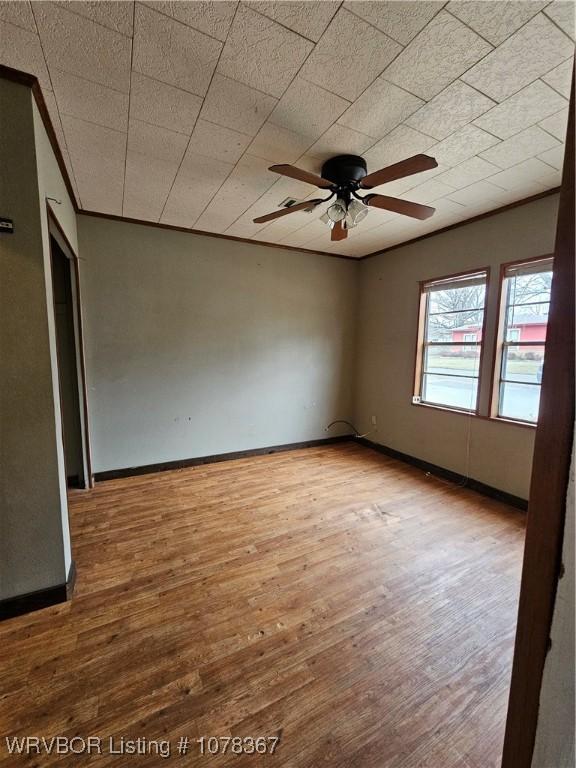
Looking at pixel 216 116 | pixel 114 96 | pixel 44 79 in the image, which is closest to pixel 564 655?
pixel 216 116

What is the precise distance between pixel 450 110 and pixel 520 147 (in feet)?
2.35

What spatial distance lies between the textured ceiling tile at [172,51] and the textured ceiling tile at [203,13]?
28mm

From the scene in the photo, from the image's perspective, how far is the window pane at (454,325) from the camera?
3482 millimetres

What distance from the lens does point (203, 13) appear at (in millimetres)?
1341

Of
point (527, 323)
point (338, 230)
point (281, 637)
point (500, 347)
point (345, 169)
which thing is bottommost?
point (281, 637)

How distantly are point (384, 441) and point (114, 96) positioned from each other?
14.5 feet

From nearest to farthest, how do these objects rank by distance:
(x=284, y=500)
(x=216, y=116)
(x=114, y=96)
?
(x=114, y=96) < (x=216, y=116) < (x=284, y=500)

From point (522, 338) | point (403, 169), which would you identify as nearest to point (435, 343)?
point (522, 338)

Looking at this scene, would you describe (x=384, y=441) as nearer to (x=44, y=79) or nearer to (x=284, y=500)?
(x=284, y=500)

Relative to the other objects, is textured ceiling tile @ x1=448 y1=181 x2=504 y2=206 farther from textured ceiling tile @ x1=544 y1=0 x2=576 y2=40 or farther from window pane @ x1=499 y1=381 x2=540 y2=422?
window pane @ x1=499 y1=381 x2=540 y2=422

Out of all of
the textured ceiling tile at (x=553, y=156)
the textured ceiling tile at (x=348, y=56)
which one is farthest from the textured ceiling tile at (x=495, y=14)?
the textured ceiling tile at (x=553, y=156)

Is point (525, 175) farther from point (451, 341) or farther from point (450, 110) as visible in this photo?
point (451, 341)

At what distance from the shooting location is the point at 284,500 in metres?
3.21

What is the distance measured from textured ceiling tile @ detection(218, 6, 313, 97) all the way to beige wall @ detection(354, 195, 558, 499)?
2551 millimetres
